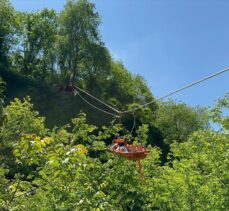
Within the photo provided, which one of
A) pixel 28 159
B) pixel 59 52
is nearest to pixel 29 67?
pixel 59 52

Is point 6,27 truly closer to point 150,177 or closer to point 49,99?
point 49,99

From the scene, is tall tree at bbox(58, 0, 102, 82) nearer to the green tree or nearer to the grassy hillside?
the grassy hillside

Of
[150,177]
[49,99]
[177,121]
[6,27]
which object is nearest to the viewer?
[150,177]

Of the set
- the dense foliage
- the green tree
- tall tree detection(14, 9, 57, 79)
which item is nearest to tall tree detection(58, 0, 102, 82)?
tall tree detection(14, 9, 57, 79)

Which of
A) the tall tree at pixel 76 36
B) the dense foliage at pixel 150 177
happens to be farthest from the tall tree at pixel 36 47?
the dense foliage at pixel 150 177

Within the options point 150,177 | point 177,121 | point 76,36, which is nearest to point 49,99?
point 76,36

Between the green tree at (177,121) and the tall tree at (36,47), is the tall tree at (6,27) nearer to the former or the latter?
the tall tree at (36,47)

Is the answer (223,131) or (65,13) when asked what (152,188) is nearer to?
(223,131)

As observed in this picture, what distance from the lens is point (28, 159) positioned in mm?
4938

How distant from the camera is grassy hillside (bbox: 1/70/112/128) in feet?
137

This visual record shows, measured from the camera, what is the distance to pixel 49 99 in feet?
142

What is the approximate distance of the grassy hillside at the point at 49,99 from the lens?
41.8m

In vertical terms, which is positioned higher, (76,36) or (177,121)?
(76,36)

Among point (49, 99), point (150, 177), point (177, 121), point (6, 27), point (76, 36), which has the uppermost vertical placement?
point (6, 27)
